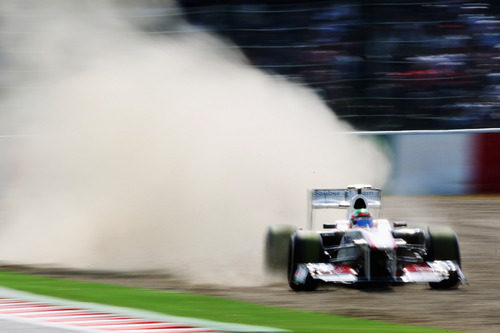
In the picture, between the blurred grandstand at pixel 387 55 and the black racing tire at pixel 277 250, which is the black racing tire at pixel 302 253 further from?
the blurred grandstand at pixel 387 55

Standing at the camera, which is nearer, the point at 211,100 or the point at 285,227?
the point at 285,227

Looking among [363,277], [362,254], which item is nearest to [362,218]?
[362,254]

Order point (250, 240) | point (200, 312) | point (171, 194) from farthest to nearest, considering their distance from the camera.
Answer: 1. point (171, 194)
2. point (250, 240)
3. point (200, 312)

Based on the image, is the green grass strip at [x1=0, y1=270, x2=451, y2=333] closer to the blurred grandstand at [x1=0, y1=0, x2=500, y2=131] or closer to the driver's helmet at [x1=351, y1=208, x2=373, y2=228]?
the driver's helmet at [x1=351, y1=208, x2=373, y2=228]

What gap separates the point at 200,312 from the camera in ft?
22.7

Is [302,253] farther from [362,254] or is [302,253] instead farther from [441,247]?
[441,247]

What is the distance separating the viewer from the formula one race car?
848cm

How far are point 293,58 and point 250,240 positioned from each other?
633 centimetres

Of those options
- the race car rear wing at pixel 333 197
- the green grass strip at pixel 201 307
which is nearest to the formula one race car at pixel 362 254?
the race car rear wing at pixel 333 197

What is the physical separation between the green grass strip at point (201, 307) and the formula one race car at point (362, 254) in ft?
3.77

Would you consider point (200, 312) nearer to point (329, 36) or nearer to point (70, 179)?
point (70, 179)

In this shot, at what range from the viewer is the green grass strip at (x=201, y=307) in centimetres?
647

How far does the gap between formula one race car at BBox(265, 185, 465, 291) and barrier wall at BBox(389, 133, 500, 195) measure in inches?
251

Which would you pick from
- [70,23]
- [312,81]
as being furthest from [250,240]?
[70,23]
